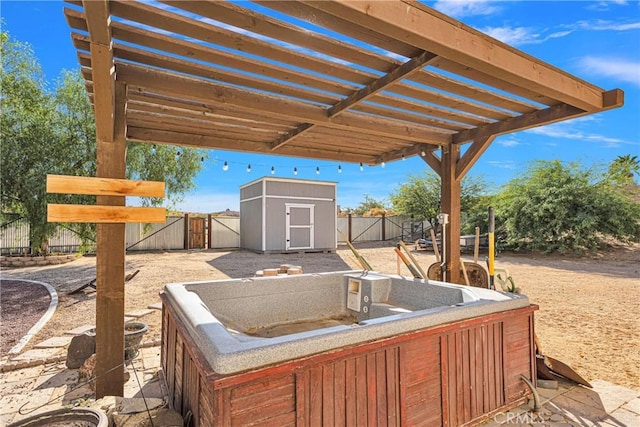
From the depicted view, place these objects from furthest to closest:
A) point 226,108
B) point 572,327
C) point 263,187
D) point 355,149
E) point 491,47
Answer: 1. point 263,187
2. point 355,149
3. point 572,327
4. point 226,108
5. point 491,47

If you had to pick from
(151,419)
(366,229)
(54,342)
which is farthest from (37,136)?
(366,229)

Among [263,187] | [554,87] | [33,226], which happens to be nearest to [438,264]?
[554,87]

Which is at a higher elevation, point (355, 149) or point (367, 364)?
point (355, 149)

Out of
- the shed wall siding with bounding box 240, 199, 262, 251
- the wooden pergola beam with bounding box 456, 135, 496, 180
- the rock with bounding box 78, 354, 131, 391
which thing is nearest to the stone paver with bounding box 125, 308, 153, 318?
the rock with bounding box 78, 354, 131, 391

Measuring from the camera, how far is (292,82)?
7.55 feet

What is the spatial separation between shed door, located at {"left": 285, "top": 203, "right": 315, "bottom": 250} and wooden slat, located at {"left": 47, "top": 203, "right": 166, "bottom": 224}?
28.8ft

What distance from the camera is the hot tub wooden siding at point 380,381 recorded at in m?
1.35

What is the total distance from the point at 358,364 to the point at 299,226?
9739mm

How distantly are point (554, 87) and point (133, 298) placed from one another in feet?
17.6

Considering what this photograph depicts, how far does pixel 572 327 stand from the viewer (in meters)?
3.79

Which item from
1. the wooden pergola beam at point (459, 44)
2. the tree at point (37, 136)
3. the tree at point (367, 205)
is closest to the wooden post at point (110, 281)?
the wooden pergola beam at point (459, 44)

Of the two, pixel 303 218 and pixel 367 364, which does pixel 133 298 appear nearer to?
pixel 367 364

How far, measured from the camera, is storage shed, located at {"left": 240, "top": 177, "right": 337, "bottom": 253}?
35.2ft

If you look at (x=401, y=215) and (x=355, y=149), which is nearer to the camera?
(x=355, y=149)
